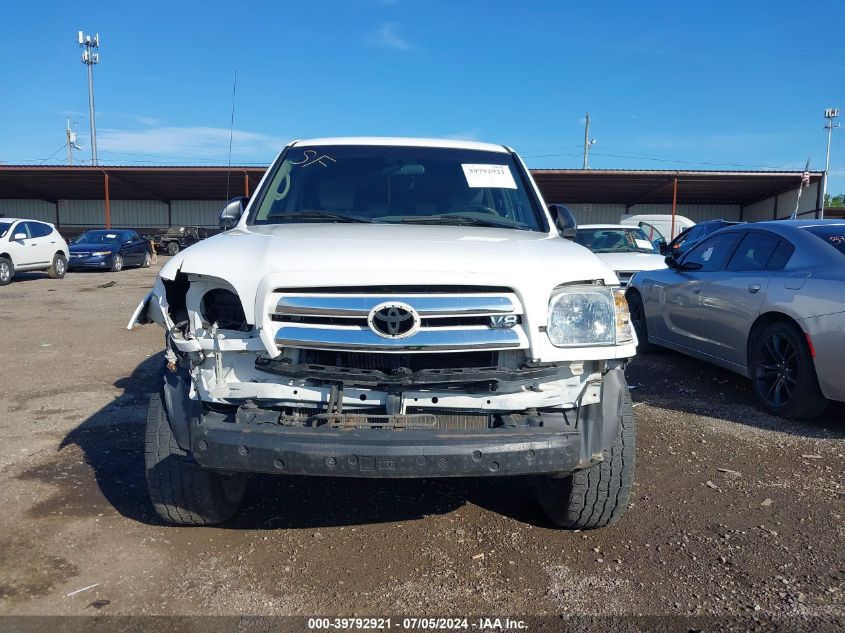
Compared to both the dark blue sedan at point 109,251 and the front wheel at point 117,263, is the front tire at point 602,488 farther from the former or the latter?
the front wheel at point 117,263

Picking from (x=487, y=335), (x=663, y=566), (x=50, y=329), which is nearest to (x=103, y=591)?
(x=487, y=335)

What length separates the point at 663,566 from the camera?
313 cm

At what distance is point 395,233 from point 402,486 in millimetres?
1517

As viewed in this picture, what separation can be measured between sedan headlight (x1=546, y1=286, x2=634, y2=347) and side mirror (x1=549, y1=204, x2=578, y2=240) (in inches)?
46.9

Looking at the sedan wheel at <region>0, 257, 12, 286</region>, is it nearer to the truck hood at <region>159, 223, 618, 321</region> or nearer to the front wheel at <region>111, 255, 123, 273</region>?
the front wheel at <region>111, 255, 123, 273</region>

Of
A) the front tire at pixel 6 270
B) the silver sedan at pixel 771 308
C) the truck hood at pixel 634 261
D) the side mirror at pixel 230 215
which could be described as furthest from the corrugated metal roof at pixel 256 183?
the side mirror at pixel 230 215

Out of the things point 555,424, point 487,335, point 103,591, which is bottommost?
point 103,591

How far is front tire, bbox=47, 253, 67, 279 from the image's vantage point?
18825 mm

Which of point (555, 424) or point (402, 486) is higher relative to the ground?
point (555, 424)

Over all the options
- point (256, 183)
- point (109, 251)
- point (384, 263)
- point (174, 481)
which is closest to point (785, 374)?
point (384, 263)

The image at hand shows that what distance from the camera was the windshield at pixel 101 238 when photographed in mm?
22953

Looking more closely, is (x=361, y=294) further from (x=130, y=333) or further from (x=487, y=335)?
(x=130, y=333)

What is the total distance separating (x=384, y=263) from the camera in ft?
9.50

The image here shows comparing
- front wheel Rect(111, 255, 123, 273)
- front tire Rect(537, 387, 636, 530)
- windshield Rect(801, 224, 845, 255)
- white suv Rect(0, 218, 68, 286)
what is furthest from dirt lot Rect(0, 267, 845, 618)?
front wheel Rect(111, 255, 123, 273)
